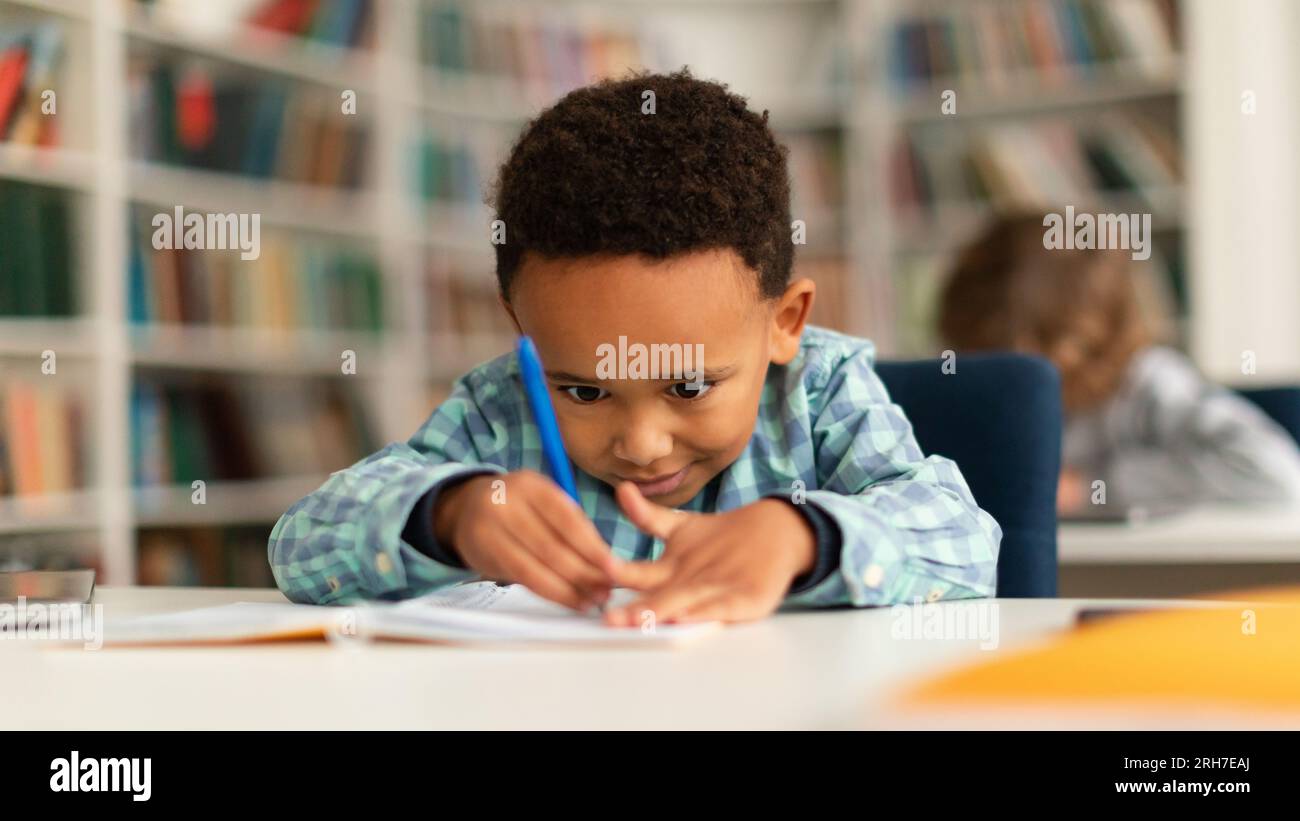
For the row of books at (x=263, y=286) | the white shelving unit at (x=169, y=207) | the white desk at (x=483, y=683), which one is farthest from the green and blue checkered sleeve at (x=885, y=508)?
the row of books at (x=263, y=286)

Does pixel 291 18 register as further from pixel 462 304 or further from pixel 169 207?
pixel 462 304

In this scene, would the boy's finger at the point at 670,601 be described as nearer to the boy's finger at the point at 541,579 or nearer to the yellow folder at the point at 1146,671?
the boy's finger at the point at 541,579

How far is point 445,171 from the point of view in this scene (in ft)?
12.9

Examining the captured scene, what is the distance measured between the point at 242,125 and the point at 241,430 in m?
0.78

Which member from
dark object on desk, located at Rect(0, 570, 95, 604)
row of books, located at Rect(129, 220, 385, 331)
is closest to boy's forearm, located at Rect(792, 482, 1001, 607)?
dark object on desk, located at Rect(0, 570, 95, 604)

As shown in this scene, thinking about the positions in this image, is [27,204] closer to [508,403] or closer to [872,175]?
[508,403]

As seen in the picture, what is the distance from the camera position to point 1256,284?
149 inches

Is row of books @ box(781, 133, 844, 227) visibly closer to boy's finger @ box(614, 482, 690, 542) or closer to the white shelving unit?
the white shelving unit

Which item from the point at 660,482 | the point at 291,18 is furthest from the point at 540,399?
the point at 291,18

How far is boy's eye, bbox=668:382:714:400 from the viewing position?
3.38 feet

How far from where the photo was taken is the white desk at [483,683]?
1.76ft
